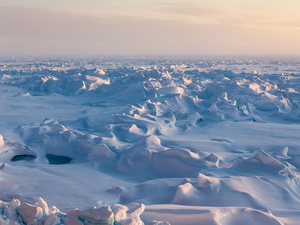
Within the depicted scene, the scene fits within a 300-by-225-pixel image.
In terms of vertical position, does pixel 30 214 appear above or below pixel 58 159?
above

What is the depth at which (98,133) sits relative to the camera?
7.11 metres

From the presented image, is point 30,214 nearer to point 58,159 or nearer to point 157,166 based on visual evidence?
point 157,166

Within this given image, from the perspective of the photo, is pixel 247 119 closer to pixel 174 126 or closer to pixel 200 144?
pixel 174 126

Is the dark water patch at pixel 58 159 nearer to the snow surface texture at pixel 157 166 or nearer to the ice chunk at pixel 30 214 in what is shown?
the snow surface texture at pixel 157 166

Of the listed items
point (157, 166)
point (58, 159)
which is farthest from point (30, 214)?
point (58, 159)

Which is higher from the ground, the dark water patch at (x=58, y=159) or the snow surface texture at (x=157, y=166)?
the snow surface texture at (x=157, y=166)

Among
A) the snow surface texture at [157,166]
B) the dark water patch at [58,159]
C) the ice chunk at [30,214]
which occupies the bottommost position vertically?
the dark water patch at [58,159]

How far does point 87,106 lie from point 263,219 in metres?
9.86

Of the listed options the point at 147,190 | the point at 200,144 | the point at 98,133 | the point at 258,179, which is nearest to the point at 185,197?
the point at 147,190

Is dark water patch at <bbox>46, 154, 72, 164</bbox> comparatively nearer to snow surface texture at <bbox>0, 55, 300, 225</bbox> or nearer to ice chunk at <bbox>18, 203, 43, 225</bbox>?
snow surface texture at <bbox>0, 55, 300, 225</bbox>

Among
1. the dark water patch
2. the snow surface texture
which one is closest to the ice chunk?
Answer: the snow surface texture

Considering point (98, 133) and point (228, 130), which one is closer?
point (98, 133)

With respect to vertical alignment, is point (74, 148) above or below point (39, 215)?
below

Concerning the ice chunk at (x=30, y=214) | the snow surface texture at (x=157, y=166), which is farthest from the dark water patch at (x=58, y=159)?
the ice chunk at (x=30, y=214)
